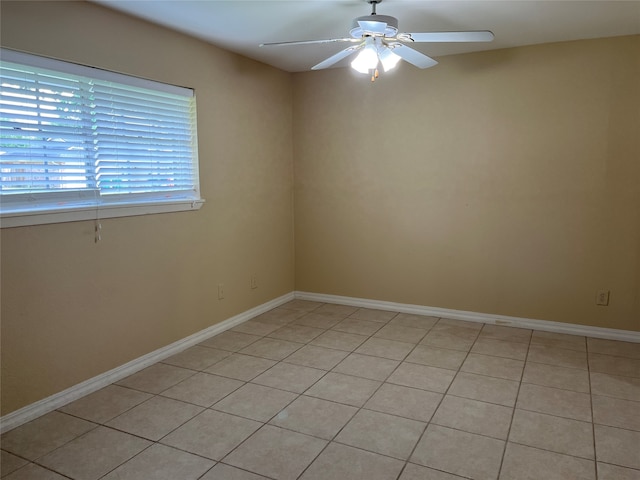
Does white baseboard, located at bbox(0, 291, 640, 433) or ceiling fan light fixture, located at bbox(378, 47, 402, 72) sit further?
ceiling fan light fixture, located at bbox(378, 47, 402, 72)

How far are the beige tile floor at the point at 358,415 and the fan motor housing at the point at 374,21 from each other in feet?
6.68

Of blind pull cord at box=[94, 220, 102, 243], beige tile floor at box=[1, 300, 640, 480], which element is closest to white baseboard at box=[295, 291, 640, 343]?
beige tile floor at box=[1, 300, 640, 480]

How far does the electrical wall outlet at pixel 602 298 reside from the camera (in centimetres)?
363

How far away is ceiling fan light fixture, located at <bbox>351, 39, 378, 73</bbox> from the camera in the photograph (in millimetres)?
2705

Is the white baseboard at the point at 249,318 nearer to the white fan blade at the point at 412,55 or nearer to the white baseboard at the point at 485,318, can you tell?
the white baseboard at the point at 485,318

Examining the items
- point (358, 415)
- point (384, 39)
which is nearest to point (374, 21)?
point (384, 39)

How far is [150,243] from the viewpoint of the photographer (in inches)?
125

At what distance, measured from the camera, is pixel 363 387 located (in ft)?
9.39

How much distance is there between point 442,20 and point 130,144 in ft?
7.06

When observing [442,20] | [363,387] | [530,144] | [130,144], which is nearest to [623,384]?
[363,387]

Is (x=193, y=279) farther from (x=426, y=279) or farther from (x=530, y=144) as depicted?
(x=530, y=144)

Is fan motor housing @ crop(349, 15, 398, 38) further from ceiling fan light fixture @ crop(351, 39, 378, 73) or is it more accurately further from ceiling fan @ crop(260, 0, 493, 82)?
ceiling fan light fixture @ crop(351, 39, 378, 73)

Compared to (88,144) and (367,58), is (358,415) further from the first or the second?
(88,144)

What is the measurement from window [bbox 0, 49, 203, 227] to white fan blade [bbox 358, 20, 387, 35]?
4.97ft
